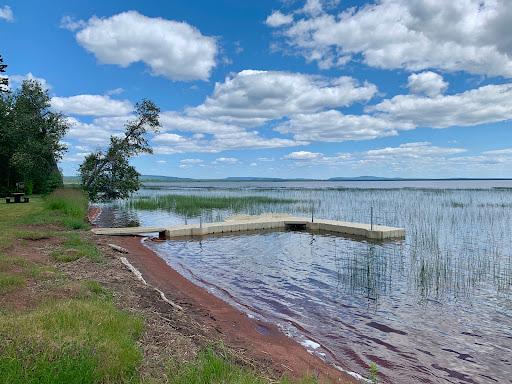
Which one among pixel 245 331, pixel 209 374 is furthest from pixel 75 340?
pixel 245 331

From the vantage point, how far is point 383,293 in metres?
11.2

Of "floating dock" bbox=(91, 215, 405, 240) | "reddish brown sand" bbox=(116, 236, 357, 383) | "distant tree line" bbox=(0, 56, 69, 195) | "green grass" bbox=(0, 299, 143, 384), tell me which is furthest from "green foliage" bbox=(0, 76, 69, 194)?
"green grass" bbox=(0, 299, 143, 384)

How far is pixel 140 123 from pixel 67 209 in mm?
13982

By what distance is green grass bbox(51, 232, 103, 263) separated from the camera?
10.2m

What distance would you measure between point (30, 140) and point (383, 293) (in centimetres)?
3272

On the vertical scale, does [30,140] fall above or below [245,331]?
above

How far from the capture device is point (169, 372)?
436 centimetres

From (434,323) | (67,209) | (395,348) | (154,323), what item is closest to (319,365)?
(395,348)

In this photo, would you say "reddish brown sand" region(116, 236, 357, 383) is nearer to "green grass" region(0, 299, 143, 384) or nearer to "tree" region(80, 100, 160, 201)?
"green grass" region(0, 299, 143, 384)

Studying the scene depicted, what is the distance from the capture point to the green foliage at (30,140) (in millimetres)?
33844

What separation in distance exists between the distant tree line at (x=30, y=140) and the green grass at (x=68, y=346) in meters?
31.1

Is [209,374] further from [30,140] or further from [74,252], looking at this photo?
[30,140]

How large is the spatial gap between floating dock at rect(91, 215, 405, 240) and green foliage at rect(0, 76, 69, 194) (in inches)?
632

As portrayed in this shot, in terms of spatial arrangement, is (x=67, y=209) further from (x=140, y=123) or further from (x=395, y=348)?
(x=395, y=348)
